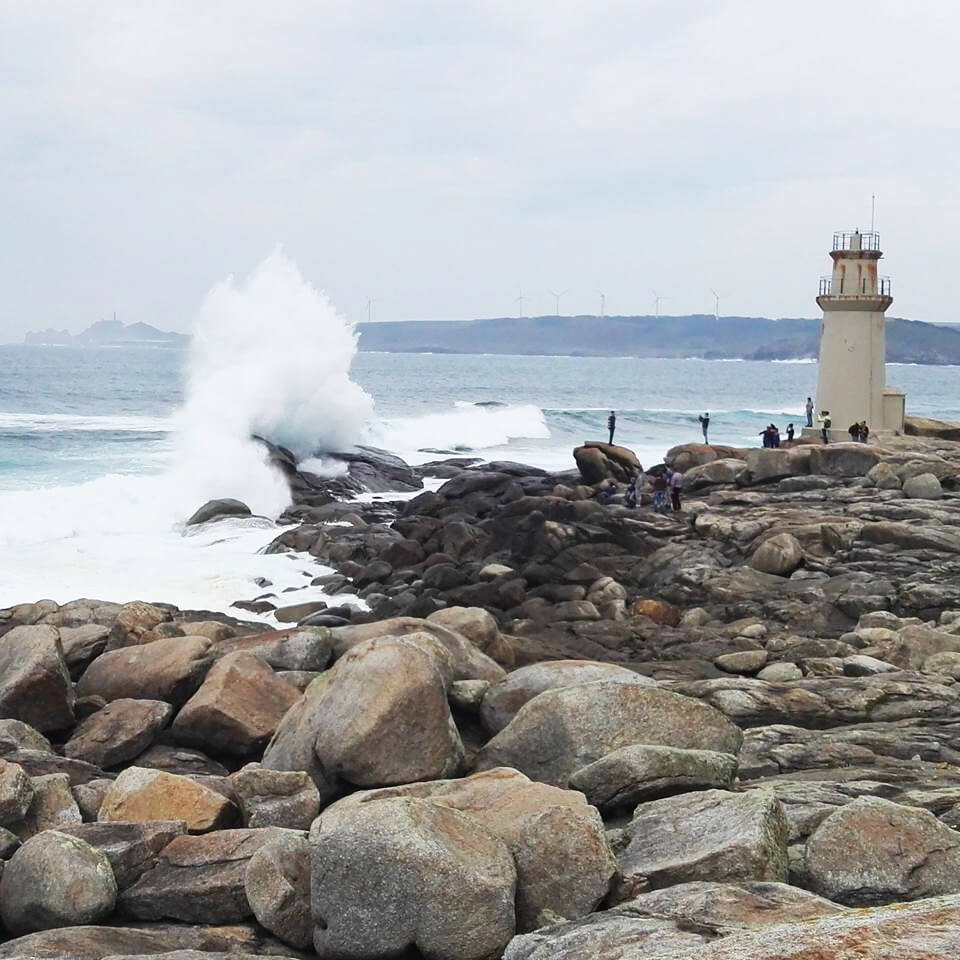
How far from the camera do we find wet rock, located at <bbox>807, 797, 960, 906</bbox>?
6031 millimetres

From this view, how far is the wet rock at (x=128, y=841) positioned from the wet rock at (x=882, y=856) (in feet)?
11.2

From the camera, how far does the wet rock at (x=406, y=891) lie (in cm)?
594

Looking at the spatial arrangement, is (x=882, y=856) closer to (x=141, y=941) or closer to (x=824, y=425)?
(x=141, y=941)

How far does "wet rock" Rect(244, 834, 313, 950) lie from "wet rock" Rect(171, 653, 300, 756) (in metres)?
3.33

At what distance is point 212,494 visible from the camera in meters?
30.0

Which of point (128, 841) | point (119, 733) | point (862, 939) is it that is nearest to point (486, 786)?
point (128, 841)

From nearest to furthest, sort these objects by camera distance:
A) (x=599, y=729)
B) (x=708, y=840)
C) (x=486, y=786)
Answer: (x=708, y=840)
(x=486, y=786)
(x=599, y=729)

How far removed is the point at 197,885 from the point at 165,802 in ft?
3.60

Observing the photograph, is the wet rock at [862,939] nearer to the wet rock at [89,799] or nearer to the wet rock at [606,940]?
the wet rock at [606,940]

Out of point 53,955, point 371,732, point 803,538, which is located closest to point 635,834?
point 371,732

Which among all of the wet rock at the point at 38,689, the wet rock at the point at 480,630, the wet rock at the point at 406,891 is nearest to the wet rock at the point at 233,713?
the wet rock at the point at 38,689

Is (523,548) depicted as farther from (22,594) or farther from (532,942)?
(532,942)

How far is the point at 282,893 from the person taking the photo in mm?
6344

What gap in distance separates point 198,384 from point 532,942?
36.1 meters
